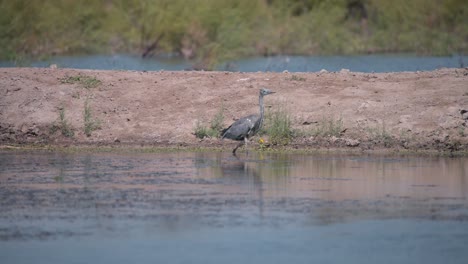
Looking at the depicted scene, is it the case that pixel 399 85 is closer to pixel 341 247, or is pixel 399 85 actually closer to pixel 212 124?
pixel 212 124

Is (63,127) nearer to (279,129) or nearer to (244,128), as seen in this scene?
(244,128)

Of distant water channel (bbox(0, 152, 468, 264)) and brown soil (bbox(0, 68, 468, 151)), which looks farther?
brown soil (bbox(0, 68, 468, 151))

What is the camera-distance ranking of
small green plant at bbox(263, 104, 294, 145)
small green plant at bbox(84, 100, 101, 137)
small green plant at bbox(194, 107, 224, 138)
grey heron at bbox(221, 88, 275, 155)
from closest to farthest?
grey heron at bbox(221, 88, 275, 155), small green plant at bbox(263, 104, 294, 145), small green plant at bbox(194, 107, 224, 138), small green plant at bbox(84, 100, 101, 137)

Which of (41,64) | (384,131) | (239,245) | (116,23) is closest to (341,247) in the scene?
(239,245)

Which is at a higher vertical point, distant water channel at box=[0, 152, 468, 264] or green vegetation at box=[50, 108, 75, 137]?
green vegetation at box=[50, 108, 75, 137]

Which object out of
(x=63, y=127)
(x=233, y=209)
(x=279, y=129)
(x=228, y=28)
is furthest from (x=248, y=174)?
(x=228, y=28)

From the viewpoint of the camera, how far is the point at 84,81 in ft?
68.3

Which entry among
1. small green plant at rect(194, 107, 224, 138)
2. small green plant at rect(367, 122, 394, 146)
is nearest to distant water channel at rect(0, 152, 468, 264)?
small green plant at rect(367, 122, 394, 146)

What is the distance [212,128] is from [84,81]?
3458mm

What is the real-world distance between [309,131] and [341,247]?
795cm

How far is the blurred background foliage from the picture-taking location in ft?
120

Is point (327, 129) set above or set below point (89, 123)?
below

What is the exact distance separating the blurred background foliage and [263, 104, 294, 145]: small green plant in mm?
14779

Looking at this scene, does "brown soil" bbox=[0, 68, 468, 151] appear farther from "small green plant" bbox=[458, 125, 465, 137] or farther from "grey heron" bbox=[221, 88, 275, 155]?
"grey heron" bbox=[221, 88, 275, 155]
